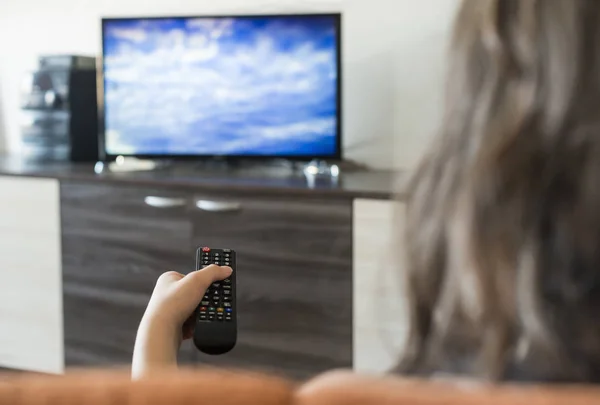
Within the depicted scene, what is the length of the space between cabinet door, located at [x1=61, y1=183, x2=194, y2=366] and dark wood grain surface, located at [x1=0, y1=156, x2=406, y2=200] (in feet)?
0.14

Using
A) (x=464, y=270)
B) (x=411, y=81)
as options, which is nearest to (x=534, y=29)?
(x=464, y=270)

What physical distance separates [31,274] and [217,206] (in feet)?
2.66

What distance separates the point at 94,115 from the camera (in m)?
2.94

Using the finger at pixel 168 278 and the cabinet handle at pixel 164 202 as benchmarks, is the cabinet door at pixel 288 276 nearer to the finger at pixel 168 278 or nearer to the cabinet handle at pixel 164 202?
the cabinet handle at pixel 164 202

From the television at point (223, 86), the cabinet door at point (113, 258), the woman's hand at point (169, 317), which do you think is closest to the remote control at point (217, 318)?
the woman's hand at point (169, 317)

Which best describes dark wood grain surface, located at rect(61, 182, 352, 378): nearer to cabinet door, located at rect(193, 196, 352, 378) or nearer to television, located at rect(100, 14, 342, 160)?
cabinet door, located at rect(193, 196, 352, 378)

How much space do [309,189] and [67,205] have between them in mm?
895

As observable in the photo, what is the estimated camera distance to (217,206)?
234 cm

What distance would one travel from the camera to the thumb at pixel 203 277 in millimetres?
1081

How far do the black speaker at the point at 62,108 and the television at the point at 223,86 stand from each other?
18 cm

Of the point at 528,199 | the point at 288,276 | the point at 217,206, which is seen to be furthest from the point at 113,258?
the point at 528,199

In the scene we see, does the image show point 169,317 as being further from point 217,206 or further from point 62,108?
point 62,108

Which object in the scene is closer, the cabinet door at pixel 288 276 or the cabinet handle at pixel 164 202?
the cabinet door at pixel 288 276

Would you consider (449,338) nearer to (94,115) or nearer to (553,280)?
(553,280)
